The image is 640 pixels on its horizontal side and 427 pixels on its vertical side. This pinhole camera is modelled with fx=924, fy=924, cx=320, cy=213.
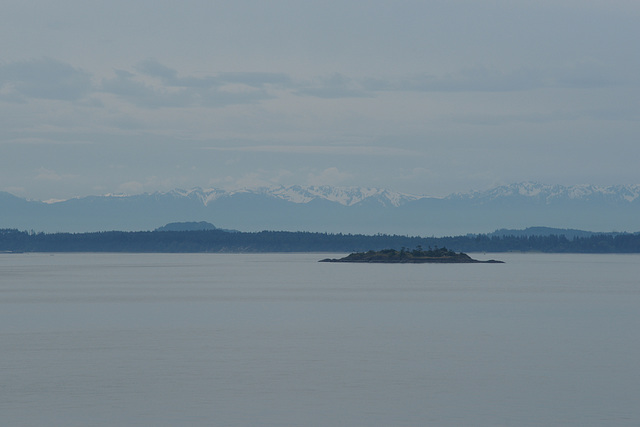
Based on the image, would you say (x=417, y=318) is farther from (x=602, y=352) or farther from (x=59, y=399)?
(x=59, y=399)

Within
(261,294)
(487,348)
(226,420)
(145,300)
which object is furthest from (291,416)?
(261,294)

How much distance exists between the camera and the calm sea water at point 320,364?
96.1 ft

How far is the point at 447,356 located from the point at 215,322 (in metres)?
21.1

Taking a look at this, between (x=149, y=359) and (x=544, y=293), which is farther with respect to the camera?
(x=544, y=293)

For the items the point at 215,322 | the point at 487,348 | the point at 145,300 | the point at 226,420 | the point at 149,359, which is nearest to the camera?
the point at 226,420

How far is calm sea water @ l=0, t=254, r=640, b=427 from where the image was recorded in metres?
29.3

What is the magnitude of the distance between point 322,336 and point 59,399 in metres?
20.7

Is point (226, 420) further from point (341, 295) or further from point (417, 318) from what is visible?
point (341, 295)

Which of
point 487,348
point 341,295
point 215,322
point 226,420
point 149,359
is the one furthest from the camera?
point 341,295

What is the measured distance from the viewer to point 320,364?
3906 centimetres

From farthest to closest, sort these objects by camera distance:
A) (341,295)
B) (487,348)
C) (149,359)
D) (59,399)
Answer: (341,295)
(487,348)
(149,359)
(59,399)

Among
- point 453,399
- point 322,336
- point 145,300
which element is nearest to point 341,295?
point 145,300

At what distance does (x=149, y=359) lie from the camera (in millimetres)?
40969

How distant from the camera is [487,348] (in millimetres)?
44438
